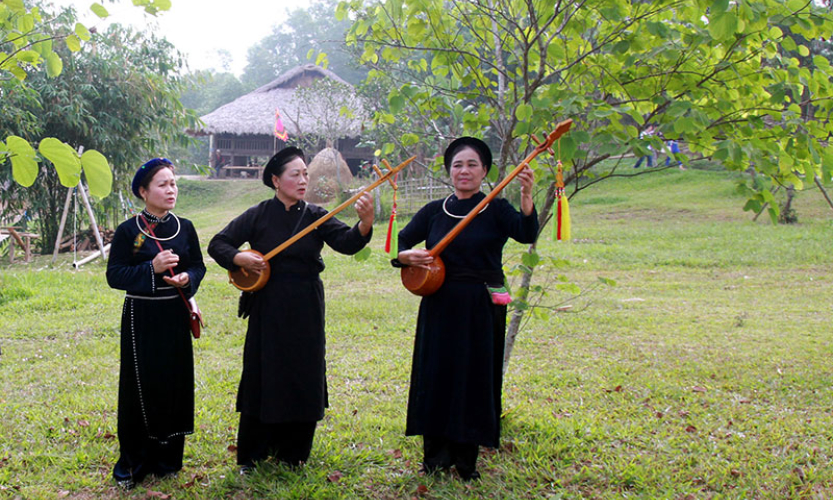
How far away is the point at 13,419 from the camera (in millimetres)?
4574

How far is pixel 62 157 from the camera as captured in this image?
1986 millimetres

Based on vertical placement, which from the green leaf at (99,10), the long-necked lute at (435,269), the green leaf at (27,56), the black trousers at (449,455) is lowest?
the black trousers at (449,455)

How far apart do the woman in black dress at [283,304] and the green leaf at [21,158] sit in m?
1.49

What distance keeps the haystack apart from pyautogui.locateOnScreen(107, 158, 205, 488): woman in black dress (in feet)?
55.0

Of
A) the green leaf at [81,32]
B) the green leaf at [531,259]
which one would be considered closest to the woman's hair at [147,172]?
the green leaf at [81,32]

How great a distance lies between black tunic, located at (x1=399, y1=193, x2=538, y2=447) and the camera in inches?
140

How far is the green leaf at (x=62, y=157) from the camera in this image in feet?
6.44

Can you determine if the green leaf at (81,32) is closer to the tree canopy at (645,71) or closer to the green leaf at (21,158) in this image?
the green leaf at (21,158)

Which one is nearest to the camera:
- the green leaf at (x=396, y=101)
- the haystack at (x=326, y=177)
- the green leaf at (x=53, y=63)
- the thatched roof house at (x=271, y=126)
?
the green leaf at (x=53, y=63)

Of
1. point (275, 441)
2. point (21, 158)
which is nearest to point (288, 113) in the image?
point (275, 441)

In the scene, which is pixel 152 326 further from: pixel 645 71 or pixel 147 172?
pixel 645 71

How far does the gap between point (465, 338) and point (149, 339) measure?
1625 millimetres

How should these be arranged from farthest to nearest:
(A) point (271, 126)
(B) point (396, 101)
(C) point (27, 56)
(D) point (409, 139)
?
1. (A) point (271, 126)
2. (D) point (409, 139)
3. (B) point (396, 101)
4. (C) point (27, 56)

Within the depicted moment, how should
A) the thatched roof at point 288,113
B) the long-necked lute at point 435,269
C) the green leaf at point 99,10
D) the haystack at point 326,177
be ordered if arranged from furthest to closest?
the thatched roof at point 288,113 → the haystack at point 326,177 → the long-necked lute at point 435,269 → the green leaf at point 99,10
